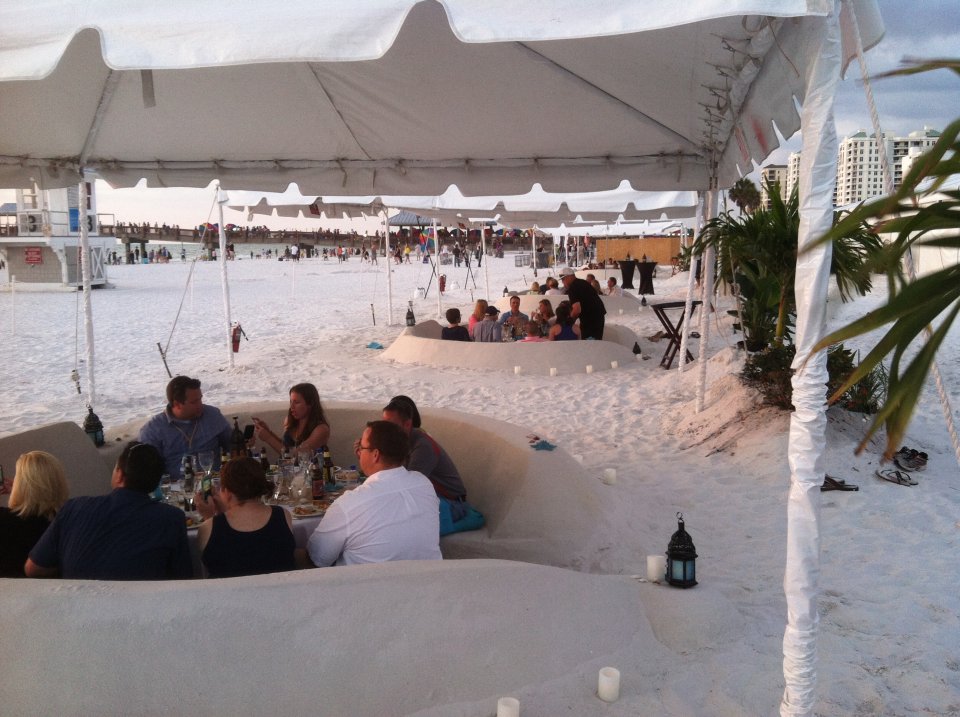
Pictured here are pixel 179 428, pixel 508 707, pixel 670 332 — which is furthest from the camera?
pixel 670 332

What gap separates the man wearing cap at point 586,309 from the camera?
472 inches

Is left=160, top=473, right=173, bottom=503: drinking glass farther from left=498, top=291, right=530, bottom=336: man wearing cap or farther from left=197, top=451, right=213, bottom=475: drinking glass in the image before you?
left=498, top=291, right=530, bottom=336: man wearing cap

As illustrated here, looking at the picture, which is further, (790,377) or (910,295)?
(790,377)

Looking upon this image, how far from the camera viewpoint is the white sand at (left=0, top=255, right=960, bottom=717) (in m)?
2.87

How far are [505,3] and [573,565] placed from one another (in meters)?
3.12

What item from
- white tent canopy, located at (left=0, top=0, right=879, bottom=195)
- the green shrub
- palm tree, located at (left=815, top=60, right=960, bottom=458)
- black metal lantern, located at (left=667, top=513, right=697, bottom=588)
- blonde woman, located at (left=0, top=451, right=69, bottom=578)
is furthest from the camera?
the green shrub

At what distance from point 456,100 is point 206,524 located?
326cm

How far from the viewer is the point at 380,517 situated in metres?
3.30

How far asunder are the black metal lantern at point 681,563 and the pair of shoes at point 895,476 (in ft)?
8.77

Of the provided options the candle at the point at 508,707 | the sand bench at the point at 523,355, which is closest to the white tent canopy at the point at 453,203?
the sand bench at the point at 523,355

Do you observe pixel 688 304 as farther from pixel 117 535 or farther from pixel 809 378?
pixel 117 535

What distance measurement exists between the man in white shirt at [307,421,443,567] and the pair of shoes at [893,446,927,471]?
4274 mm

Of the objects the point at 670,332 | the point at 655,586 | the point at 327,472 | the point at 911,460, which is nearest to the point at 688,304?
the point at 670,332

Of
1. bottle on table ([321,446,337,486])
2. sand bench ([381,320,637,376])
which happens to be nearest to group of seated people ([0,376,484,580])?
bottle on table ([321,446,337,486])
